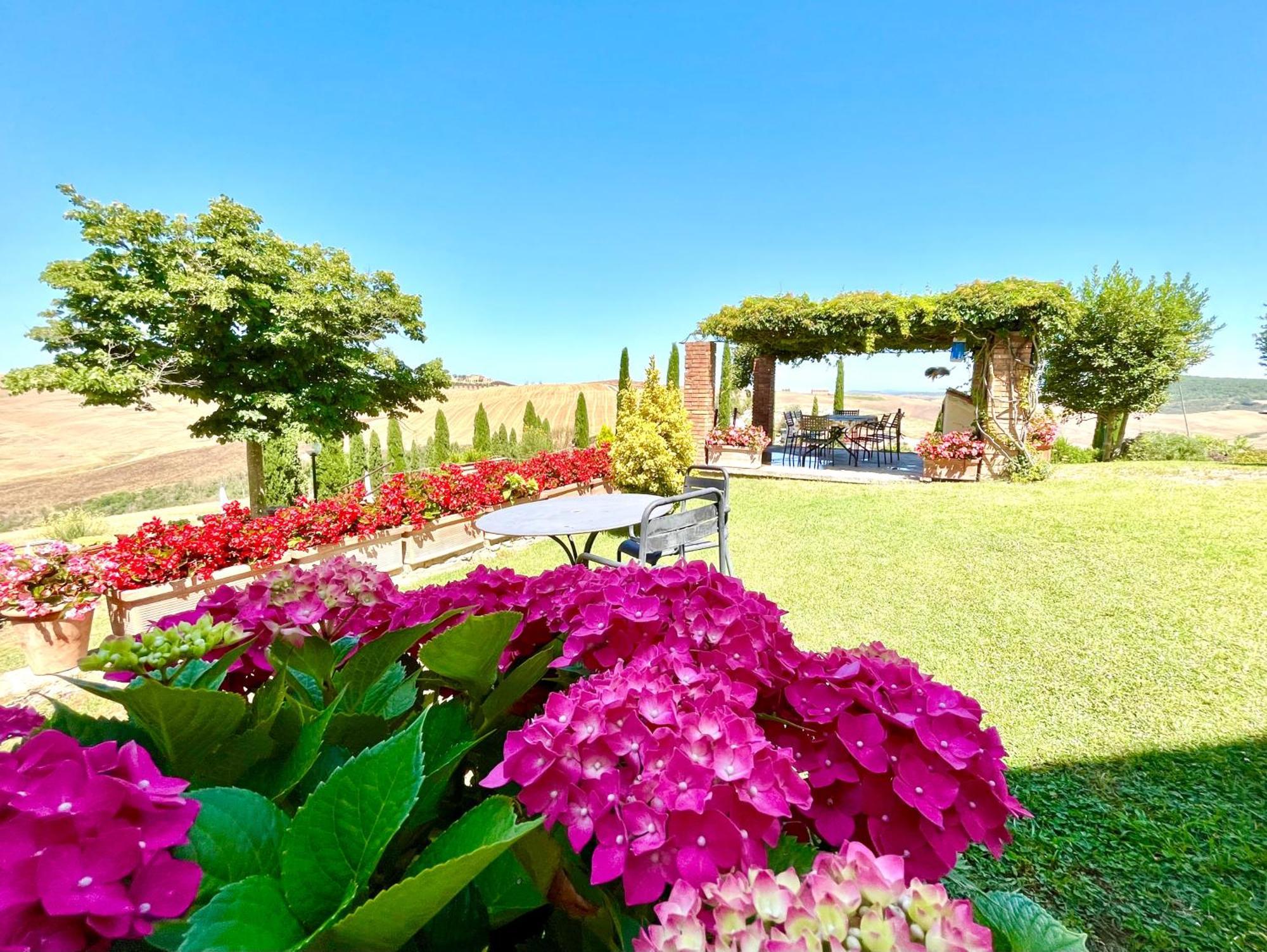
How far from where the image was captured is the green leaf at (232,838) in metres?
0.40

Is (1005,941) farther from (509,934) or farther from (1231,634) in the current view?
(1231,634)

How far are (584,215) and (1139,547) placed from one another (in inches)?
617

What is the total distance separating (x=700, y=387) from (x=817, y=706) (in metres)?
9.71

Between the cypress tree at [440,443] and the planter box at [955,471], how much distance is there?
11.4 metres

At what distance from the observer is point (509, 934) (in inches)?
23.0

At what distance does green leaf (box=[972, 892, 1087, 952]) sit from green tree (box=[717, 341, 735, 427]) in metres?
12.6

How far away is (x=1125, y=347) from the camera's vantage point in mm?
12148

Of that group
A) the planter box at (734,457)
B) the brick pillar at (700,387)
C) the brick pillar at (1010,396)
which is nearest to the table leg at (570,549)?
the brick pillar at (700,387)

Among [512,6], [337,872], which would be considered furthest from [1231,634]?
[512,6]

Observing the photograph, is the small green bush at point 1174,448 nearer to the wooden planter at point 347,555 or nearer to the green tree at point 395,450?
the wooden planter at point 347,555

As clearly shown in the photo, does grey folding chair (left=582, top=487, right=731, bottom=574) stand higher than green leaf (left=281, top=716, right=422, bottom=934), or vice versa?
green leaf (left=281, top=716, right=422, bottom=934)

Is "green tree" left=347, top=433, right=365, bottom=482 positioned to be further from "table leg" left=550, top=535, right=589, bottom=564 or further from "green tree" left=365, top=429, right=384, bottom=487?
"table leg" left=550, top=535, right=589, bottom=564

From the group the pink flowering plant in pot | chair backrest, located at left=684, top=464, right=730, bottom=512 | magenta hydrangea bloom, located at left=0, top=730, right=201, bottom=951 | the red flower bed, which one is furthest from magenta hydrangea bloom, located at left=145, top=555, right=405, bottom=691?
the red flower bed

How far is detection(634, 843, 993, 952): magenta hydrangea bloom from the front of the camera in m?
0.33
